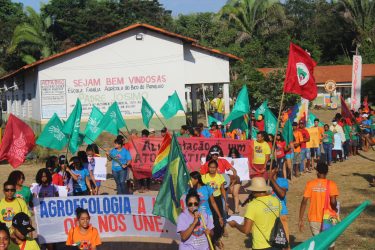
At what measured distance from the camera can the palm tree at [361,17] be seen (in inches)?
2202

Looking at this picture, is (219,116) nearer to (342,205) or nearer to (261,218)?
(342,205)

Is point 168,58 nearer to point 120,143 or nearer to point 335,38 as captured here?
point 120,143

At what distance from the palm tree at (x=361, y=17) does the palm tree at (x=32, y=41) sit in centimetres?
2810

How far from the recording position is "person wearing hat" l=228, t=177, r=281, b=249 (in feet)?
21.2

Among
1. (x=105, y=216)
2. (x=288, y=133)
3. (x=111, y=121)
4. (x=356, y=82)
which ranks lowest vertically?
(x=105, y=216)

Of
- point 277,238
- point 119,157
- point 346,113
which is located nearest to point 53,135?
point 119,157

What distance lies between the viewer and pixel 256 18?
54.9m

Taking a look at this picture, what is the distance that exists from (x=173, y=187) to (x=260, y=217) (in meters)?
1.06

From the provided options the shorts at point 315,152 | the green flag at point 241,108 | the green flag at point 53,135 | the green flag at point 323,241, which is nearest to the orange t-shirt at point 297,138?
the shorts at point 315,152

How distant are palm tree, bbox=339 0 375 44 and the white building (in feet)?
107

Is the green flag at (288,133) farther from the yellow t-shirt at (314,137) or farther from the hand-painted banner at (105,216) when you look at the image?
the hand-painted banner at (105,216)

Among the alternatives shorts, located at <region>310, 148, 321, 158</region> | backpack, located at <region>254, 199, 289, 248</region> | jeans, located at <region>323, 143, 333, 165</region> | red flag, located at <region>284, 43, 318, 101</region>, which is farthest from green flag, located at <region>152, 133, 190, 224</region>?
jeans, located at <region>323, 143, 333, 165</region>

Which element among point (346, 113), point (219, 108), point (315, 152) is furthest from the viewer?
point (219, 108)

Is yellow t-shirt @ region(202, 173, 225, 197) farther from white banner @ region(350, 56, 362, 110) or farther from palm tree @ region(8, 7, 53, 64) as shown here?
palm tree @ region(8, 7, 53, 64)
